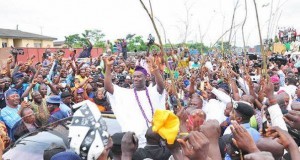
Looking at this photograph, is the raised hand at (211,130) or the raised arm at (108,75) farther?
the raised arm at (108,75)

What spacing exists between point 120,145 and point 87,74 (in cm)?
716

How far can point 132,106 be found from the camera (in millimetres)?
4172

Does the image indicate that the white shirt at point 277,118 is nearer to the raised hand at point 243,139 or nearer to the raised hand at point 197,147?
the raised hand at point 243,139

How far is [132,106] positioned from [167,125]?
1639 millimetres

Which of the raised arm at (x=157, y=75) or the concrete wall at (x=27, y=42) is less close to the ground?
the raised arm at (x=157, y=75)

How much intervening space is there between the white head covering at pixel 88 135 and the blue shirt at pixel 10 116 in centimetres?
332

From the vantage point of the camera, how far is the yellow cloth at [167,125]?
2.53 metres

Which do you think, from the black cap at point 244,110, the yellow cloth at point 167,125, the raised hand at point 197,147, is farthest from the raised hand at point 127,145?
the black cap at point 244,110

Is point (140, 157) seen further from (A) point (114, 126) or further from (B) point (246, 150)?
(A) point (114, 126)

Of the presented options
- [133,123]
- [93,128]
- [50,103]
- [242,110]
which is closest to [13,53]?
[50,103]

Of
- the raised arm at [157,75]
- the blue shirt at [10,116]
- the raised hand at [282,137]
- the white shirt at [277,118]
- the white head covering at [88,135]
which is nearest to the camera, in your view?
the white head covering at [88,135]

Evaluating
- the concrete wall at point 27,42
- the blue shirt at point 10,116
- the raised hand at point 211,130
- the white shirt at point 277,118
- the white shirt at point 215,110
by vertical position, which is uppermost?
the white shirt at point 277,118

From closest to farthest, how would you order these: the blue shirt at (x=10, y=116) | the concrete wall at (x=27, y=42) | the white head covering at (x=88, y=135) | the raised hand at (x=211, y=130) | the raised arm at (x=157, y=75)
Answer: the white head covering at (x=88, y=135)
the raised hand at (x=211, y=130)
the raised arm at (x=157, y=75)
the blue shirt at (x=10, y=116)
the concrete wall at (x=27, y=42)

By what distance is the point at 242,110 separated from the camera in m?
3.99
